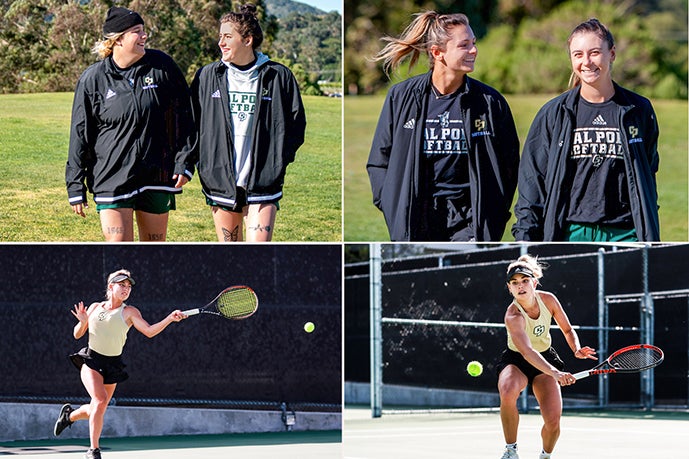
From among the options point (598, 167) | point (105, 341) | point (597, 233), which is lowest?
point (105, 341)

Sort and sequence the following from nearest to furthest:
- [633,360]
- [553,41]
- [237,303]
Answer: [633,360] < [237,303] < [553,41]

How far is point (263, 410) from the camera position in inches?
271

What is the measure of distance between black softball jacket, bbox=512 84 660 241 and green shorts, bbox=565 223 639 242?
0.05m

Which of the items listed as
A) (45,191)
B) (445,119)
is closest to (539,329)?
(445,119)

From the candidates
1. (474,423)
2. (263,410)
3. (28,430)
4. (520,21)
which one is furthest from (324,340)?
(520,21)

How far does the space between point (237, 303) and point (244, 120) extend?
1041 millimetres

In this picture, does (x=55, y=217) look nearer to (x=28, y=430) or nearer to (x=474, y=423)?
(x=28, y=430)

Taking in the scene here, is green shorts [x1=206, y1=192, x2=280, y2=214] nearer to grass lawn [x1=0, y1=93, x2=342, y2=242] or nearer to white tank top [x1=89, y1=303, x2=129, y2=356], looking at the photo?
grass lawn [x1=0, y1=93, x2=342, y2=242]

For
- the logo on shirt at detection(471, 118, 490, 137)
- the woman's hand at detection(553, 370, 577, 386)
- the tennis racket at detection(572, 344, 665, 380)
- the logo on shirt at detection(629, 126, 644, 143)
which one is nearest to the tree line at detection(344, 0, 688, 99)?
the logo on shirt at detection(471, 118, 490, 137)

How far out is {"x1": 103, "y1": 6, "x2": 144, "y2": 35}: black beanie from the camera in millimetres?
5496

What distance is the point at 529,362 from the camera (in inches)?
199

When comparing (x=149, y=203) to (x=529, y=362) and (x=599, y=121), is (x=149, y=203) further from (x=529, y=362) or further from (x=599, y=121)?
(x=599, y=121)

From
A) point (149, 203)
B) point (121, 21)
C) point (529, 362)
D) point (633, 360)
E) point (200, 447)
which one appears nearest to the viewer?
point (529, 362)

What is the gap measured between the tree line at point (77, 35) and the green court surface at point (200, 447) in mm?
1825
